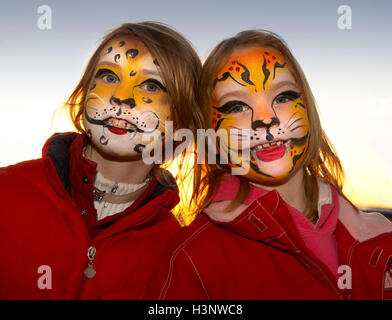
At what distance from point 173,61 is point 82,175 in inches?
36.7

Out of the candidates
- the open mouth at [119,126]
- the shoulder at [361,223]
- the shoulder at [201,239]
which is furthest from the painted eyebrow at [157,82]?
the shoulder at [361,223]

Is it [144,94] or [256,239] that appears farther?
[144,94]

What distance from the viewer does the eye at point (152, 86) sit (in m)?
2.38

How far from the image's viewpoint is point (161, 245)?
7.79ft

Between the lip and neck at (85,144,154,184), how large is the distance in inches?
33.3

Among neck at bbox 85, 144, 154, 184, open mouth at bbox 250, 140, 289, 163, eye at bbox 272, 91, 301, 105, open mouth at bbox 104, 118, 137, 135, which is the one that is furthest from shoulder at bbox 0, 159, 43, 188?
eye at bbox 272, 91, 301, 105

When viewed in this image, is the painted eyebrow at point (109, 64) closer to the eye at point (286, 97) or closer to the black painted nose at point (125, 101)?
the black painted nose at point (125, 101)

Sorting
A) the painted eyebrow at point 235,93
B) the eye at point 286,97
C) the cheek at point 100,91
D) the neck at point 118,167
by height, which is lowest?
the neck at point 118,167

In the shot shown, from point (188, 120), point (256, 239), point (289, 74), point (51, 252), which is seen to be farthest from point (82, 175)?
point (289, 74)

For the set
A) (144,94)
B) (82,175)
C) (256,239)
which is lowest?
(256,239)

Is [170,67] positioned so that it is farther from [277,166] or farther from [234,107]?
[277,166]

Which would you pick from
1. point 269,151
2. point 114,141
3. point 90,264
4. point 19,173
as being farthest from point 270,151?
point 19,173

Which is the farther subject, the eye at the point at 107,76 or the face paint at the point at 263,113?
the eye at the point at 107,76
